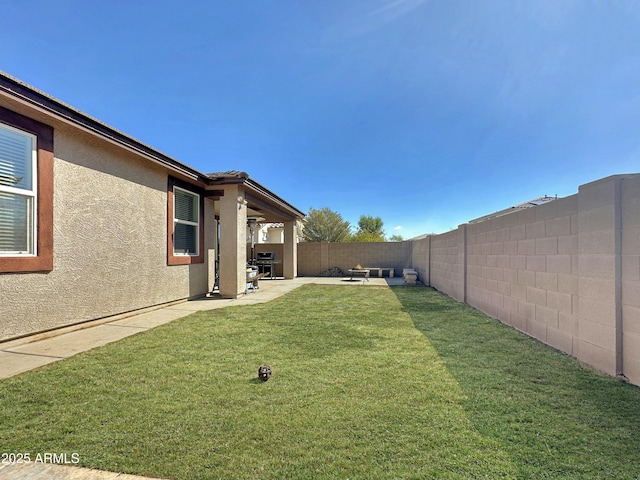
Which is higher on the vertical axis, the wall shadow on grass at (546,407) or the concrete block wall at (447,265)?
the concrete block wall at (447,265)

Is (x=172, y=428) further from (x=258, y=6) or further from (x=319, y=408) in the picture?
(x=258, y=6)

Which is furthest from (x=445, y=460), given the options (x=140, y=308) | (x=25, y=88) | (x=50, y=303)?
(x=140, y=308)

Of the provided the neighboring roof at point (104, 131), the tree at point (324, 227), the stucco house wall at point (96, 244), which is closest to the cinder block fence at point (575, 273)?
the neighboring roof at point (104, 131)

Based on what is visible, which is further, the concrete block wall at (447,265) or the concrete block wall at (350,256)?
the concrete block wall at (350,256)

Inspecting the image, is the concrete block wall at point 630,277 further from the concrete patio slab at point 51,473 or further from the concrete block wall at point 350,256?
the concrete block wall at point 350,256

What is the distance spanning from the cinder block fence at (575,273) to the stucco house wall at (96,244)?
7497mm

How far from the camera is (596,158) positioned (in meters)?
11.0

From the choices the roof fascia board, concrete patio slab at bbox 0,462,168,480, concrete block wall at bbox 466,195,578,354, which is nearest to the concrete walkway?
concrete patio slab at bbox 0,462,168,480

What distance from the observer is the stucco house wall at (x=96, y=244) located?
168 inches

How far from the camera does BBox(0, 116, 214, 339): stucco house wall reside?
428cm

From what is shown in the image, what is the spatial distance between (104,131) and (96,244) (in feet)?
6.72

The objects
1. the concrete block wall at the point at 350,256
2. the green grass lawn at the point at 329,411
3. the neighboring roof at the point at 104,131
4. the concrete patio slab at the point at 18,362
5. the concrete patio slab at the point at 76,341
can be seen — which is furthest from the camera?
the concrete block wall at the point at 350,256

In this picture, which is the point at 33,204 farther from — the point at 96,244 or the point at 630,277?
the point at 630,277

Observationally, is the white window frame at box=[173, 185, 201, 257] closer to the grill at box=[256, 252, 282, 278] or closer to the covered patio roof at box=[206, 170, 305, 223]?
the covered patio roof at box=[206, 170, 305, 223]
